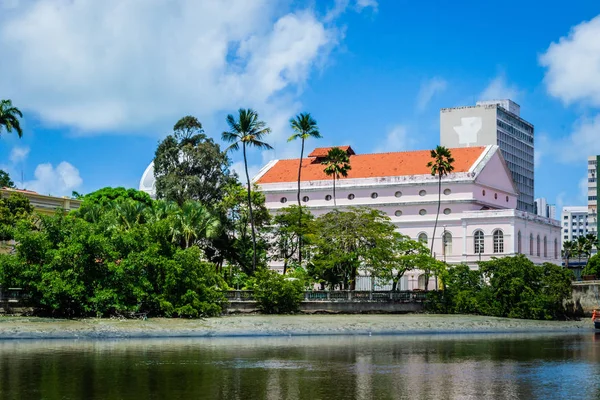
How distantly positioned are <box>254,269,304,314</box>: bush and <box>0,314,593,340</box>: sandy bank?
173cm

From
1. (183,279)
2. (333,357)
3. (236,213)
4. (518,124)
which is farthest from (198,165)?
(518,124)

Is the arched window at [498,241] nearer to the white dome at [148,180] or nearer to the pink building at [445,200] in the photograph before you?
the pink building at [445,200]

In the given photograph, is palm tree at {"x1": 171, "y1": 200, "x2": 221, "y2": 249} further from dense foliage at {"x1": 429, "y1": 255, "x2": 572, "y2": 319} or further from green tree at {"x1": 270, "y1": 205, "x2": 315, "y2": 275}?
dense foliage at {"x1": 429, "y1": 255, "x2": 572, "y2": 319}

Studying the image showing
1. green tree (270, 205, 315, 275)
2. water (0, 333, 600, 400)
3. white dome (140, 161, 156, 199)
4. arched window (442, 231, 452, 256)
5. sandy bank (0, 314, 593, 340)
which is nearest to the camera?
water (0, 333, 600, 400)

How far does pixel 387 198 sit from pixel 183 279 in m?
40.1

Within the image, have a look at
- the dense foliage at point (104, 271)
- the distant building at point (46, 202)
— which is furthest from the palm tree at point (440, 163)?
the distant building at point (46, 202)

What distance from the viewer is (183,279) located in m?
52.8

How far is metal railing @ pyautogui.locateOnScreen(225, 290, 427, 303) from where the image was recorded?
194ft

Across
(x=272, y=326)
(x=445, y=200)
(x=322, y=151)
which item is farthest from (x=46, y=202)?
(x=272, y=326)

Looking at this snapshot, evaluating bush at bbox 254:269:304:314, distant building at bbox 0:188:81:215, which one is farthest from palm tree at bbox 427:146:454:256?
distant building at bbox 0:188:81:215

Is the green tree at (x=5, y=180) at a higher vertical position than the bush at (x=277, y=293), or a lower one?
higher

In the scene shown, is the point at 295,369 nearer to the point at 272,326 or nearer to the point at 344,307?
the point at 272,326

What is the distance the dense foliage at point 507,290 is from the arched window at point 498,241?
51.9ft

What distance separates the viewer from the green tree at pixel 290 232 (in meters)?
73.1
